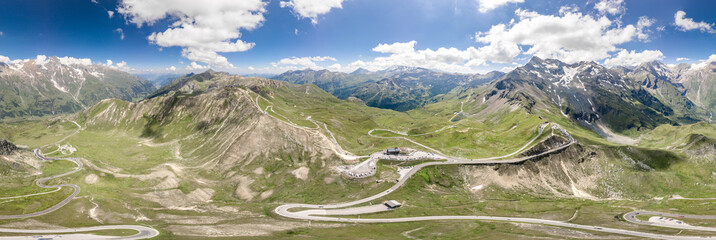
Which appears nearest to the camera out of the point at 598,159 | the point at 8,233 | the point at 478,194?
the point at 8,233

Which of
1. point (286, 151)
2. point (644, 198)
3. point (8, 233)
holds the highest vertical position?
point (286, 151)

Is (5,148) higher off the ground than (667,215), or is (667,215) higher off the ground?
(5,148)

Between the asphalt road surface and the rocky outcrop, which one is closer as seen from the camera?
the asphalt road surface

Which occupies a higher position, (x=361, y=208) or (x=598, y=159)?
(x=598, y=159)

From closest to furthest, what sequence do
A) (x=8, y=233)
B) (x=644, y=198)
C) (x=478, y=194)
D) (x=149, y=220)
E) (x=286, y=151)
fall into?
(x=8, y=233)
(x=149, y=220)
(x=478, y=194)
(x=644, y=198)
(x=286, y=151)

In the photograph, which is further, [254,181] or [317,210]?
[254,181]

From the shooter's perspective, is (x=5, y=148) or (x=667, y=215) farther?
(x=5, y=148)

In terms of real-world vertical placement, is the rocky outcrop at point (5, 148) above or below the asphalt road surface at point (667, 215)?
above

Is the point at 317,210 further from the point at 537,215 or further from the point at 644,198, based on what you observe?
the point at 644,198

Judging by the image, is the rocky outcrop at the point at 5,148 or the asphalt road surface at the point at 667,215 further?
the rocky outcrop at the point at 5,148

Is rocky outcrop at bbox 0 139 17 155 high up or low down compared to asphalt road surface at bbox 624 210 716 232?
up

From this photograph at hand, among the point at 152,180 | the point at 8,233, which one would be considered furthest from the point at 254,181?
the point at 8,233
